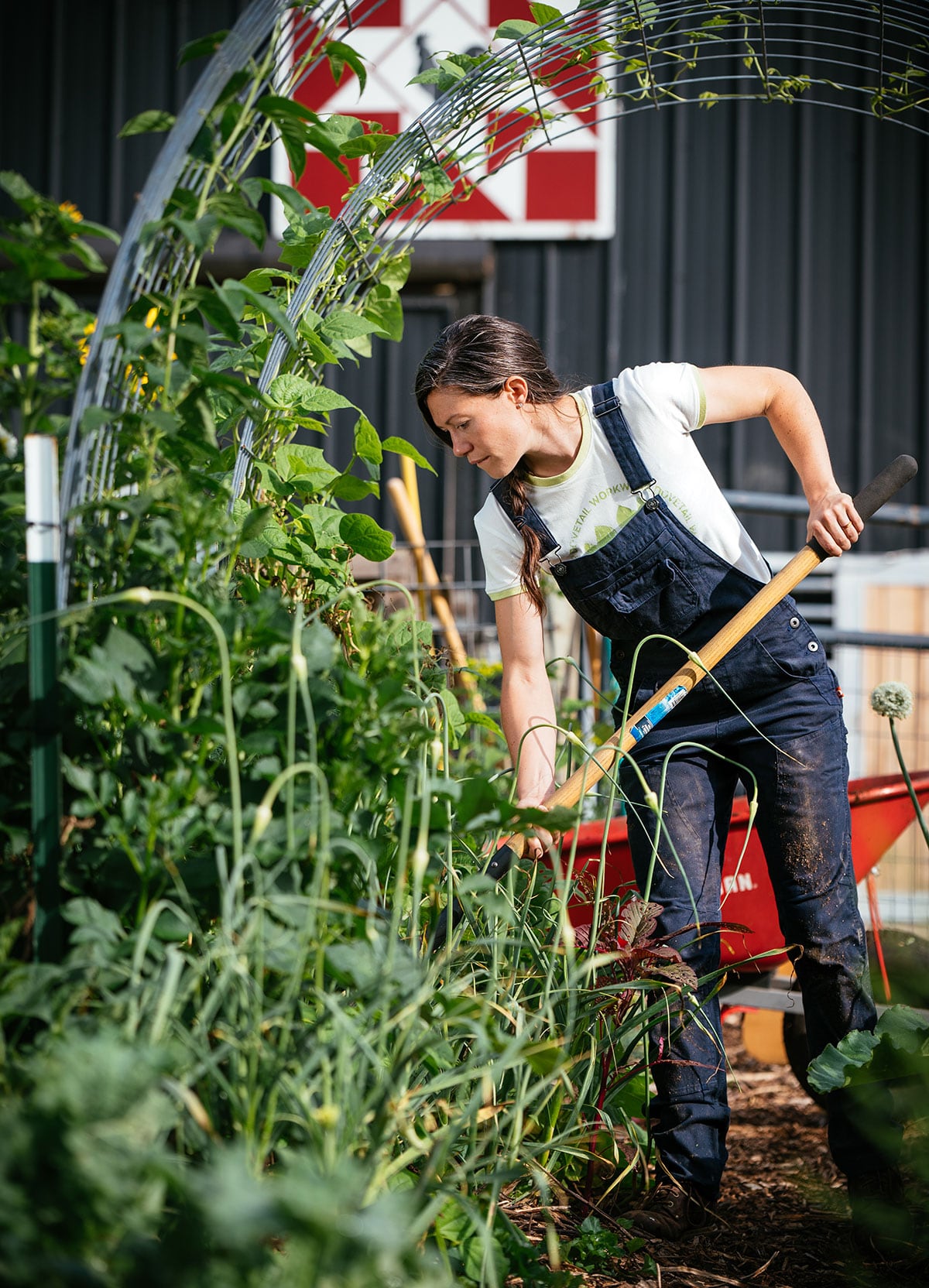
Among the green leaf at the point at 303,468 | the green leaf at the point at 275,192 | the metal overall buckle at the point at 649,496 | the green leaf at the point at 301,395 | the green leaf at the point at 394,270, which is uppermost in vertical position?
the green leaf at the point at 394,270

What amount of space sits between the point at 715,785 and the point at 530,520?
52 centimetres

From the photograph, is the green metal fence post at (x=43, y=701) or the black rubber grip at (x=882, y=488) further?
the black rubber grip at (x=882, y=488)

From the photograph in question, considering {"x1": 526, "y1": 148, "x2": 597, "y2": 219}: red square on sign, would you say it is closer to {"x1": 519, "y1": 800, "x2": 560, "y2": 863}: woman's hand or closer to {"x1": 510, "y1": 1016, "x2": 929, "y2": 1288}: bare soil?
{"x1": 519, "y1": 800, "x2": 560, "y2": 863}: woman's hand

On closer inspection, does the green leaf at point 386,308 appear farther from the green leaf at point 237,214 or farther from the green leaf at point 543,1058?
the green leaf at point 543,1058

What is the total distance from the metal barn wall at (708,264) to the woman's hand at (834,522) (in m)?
2.86

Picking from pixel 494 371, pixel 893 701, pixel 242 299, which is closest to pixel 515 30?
pixel 494 371

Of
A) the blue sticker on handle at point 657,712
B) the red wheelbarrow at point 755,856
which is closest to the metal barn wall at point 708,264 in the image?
the red wheelbarrow at point 755,856

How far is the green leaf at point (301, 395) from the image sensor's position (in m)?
1.64

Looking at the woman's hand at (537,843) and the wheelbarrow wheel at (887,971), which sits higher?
the woman's hand at (537,843)

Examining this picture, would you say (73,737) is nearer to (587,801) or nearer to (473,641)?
(587,801)

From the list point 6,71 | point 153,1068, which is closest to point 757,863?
point 153,1068

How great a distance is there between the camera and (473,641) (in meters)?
4.00

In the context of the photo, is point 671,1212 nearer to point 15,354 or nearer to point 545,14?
point 15,354

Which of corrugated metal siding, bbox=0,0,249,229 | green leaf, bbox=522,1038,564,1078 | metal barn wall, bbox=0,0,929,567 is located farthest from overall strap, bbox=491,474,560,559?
corrugated metal siding, bbox=0,0,249,229
